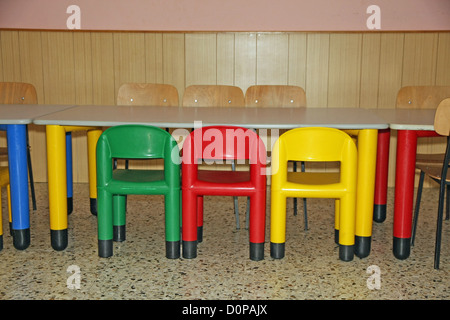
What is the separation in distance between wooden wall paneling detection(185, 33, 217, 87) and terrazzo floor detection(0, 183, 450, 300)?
1633mm

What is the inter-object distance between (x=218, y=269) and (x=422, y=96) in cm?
195

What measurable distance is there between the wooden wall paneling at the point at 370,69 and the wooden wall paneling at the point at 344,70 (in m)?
0.04

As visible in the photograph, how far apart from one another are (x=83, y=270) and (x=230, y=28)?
8.68 feet

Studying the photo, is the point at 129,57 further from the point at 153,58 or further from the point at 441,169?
the point at 441,169

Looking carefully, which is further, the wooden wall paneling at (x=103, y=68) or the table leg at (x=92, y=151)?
the wooden wall paneling at (x=103, y=68)

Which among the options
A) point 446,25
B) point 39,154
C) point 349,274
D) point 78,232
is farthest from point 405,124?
point 39,154

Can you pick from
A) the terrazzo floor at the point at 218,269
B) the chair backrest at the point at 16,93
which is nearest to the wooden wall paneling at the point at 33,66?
the chair backrest at the point at 16,93

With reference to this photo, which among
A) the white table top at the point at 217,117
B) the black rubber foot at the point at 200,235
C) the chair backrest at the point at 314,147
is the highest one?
the white table top at the point at 217,117

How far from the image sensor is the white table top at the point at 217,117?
8.84 ft

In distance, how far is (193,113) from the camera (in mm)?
3199

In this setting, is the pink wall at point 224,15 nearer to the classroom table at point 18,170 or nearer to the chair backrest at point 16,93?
the chair backrest at point 16,93

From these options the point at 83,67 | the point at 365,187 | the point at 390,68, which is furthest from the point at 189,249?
the point at 390,68

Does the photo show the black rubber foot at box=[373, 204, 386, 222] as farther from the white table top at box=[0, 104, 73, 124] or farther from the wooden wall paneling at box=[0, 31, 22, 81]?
the wooden wall paneling at box=[0, 31, 22, 81]

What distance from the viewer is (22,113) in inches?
120
